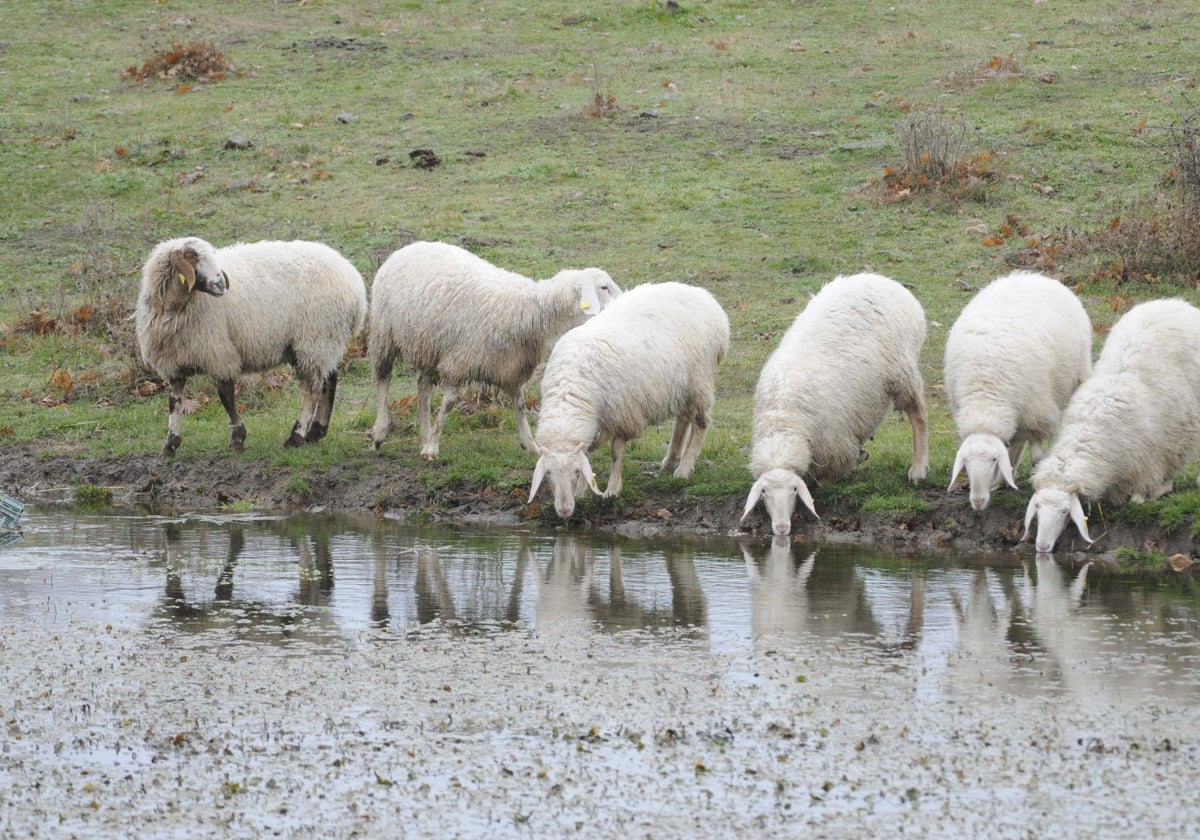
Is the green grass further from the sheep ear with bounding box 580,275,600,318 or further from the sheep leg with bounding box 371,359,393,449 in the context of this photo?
the sheep ear with bounding box 580,275,600,318

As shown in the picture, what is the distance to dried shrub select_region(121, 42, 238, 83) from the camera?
27.9m

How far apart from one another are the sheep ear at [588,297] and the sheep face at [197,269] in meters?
3.19

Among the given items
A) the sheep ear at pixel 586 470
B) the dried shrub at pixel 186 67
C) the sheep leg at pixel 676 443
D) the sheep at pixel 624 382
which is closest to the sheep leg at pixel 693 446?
the sheep at pixel 624 382

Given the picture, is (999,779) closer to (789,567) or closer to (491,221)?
(789,567)

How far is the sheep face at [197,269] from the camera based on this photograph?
13141mm

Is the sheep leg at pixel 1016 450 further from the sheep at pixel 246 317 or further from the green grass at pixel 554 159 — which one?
the sheep at pixel 246 317

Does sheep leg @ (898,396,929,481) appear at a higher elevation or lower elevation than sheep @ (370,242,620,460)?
lower

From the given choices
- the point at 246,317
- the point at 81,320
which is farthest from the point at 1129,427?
the point at 81,320

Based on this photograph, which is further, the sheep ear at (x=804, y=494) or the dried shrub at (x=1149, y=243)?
the dried shrub at (x=1149, y=243)

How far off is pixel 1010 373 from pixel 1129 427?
39.7 inches

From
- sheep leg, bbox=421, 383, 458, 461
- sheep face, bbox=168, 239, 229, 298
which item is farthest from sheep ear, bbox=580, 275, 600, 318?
sheep face, bbox=168, 239, 229, 298

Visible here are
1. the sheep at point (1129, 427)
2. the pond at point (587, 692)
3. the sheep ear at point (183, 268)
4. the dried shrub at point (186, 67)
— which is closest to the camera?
the pond at point (587, 692)

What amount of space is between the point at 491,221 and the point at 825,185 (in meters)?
4.82

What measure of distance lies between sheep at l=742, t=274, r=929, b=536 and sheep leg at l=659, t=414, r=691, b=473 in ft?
3.57
